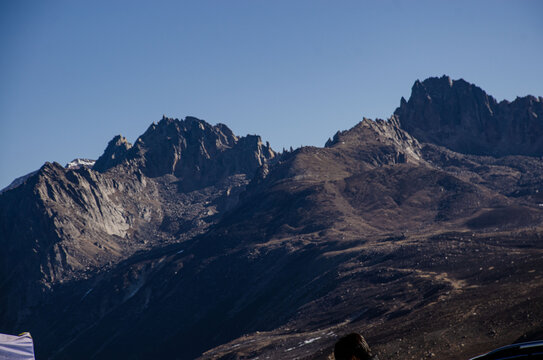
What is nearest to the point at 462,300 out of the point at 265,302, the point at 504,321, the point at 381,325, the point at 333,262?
the point at 381,325

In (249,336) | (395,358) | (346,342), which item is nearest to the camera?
(346,342)

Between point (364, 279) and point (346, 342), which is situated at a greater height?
point (346, 342)

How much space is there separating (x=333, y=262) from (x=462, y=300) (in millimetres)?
79911

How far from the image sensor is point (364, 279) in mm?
152250

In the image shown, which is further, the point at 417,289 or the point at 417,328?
the point at 417,289

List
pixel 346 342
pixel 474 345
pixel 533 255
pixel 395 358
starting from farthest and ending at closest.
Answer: pixel 533 255
pixel 395 358
pixel 474 345
pixel 346 342

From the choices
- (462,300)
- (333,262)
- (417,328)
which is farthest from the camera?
(333,262)

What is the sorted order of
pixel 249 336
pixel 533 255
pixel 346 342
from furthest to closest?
1. pixel 249 336
2. pixel 533 255
3. pixel 346 342

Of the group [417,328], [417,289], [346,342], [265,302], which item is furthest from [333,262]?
[346,342]

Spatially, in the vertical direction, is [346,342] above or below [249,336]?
above

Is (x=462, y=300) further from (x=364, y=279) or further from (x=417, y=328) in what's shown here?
(x=364, y=279)

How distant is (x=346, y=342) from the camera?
7977 mm

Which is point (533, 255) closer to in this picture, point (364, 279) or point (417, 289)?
point (417, 289)

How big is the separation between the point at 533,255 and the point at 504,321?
56220mm
